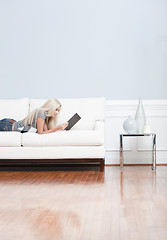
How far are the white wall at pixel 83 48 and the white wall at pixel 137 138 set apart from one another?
0.44 feet

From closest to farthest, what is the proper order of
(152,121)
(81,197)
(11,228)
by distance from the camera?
1. (11,228)
2. (81,197)
3. (152,121)

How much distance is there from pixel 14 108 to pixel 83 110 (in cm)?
86

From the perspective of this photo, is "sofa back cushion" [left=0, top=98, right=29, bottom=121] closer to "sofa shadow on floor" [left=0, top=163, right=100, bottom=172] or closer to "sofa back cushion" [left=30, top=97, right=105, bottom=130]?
"sofa back cushion" [left=30, top=97, right=105, bottom=130]

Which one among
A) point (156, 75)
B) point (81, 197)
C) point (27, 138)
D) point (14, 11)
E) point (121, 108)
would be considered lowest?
point (81, 197)

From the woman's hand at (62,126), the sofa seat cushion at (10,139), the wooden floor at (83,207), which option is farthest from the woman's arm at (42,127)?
the wooden floor at (83,207)

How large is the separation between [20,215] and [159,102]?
3.07m

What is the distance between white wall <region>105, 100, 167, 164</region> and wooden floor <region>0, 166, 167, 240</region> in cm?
111

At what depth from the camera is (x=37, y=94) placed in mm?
4789

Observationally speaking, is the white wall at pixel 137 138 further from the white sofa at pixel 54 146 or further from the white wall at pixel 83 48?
the white sofa at pixel 54 146

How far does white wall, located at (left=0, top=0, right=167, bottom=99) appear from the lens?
4.71m

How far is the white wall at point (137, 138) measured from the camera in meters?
4.68

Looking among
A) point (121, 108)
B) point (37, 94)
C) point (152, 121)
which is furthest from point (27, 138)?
point (152, 121)

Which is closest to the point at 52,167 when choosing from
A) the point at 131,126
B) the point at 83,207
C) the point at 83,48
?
the point at 131,126

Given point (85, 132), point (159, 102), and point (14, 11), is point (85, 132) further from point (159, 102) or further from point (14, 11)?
point (14, 11)
